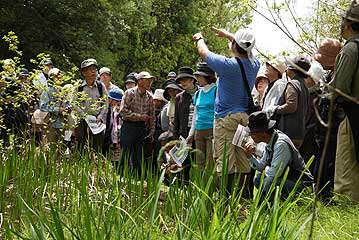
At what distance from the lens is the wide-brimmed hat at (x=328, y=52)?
5.80m

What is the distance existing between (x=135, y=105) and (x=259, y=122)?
14.1 feet

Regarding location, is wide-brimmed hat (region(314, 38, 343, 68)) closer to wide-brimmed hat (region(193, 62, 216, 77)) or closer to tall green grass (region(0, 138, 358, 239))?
wide-brimmed hat (region(193, 62, 216, 77))

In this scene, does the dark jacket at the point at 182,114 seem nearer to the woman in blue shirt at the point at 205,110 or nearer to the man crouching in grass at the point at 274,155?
the woman in blue shirt at the point at 205,110

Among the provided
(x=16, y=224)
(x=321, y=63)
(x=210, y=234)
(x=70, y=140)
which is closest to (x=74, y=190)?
(x=16, y=224)

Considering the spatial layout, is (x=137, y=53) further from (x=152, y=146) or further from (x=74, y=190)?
(x=74, y=190)

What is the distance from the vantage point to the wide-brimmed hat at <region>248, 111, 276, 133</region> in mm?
5066

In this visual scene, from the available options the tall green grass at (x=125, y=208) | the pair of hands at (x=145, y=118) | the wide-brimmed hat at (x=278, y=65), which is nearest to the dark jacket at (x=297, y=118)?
the wide-brimmed hat at (x=278, y=65)

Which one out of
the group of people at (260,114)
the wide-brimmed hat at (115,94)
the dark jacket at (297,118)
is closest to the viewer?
the group of people at (260,114)

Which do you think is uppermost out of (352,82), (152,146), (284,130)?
(352,82)

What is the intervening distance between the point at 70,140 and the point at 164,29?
22.8 metres

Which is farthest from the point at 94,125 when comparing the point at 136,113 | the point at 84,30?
the point at 84,30

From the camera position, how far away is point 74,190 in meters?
4.53

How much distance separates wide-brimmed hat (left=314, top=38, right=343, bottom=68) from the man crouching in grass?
99 centimetres

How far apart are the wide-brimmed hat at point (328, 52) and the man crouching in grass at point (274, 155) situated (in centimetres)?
99
